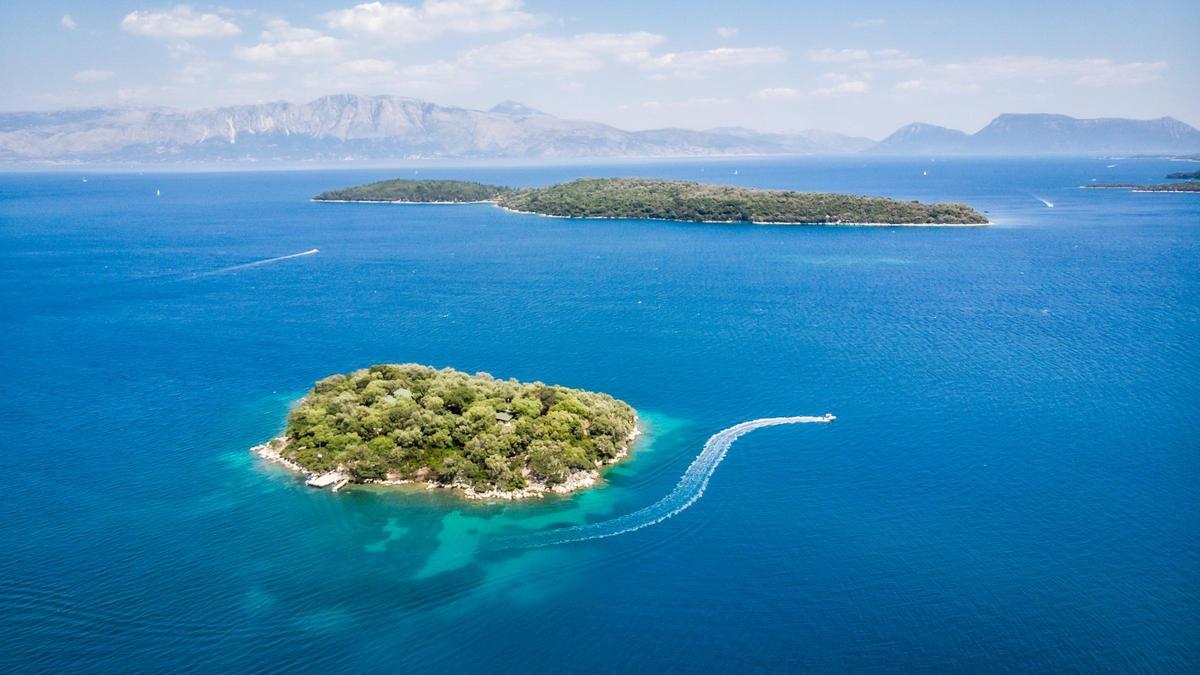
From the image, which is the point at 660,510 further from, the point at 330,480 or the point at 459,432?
the point at 330,480

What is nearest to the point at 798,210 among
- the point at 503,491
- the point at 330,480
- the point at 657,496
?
the point at 657,496

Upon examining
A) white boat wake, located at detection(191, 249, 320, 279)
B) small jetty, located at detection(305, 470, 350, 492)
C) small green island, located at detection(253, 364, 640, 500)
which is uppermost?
white boat wake, located at detection(191, 249, 320, 279)

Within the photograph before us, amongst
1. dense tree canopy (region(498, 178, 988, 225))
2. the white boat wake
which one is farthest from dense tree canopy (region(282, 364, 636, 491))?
dense tree canopy (region(498, 178, 988, 225))

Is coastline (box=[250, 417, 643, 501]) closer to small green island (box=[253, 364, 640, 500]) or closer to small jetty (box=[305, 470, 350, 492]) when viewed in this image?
small green island (box=[253, 364, 640, 500])

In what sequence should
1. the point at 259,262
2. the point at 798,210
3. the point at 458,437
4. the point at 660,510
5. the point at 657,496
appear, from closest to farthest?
1. the point at 660,510
2. the point at 657,496
3. the point at 458,437
4. the point at 259,262
5. the point at 798,210

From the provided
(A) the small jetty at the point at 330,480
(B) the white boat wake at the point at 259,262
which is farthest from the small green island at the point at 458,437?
(B) the white boat wake at the point at 259,262

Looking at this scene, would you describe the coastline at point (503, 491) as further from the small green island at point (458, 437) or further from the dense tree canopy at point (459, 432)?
the dense tree canopy at point (459, 432)
